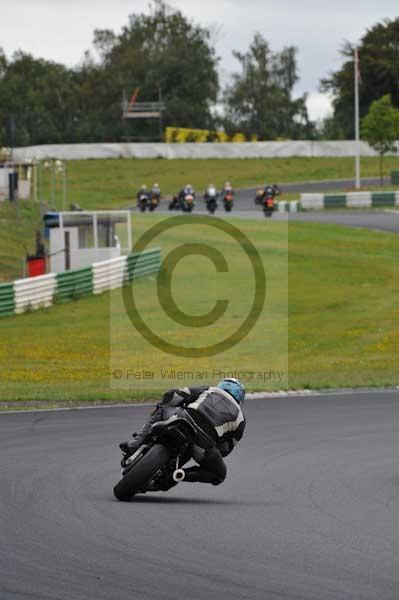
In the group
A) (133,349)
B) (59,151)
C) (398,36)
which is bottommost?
(133,349)

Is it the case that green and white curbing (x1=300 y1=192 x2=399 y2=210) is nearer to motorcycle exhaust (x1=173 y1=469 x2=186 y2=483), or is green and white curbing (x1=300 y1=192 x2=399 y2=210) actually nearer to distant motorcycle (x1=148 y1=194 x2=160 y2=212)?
distant motorcycle (x1=148 y1=194 x2=160 y2=212)

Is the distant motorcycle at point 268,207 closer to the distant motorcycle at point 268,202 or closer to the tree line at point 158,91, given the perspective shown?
the distant motorcycle at point 268,202

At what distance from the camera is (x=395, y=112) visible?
67562mm

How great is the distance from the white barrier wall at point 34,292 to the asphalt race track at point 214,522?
14.8 metres

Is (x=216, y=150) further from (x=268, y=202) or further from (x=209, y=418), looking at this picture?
(x=209, y=418)

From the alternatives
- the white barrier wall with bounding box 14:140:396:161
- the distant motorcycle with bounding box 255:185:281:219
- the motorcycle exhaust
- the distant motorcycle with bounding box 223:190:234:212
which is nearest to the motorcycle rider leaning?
the motorcycle exhaust

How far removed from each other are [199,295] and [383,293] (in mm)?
4835

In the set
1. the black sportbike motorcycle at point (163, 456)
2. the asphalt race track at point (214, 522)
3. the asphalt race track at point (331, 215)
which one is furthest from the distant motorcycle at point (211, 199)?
the black sportbike motorcycle at point (163, 456)

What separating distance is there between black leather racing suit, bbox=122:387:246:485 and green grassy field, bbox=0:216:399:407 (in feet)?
26.8

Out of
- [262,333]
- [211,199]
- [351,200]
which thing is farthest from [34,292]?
[351,200]

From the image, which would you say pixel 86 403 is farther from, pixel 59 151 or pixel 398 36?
pixel 398 36

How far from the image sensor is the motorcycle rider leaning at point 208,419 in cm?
991

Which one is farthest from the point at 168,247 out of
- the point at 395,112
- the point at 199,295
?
the point at 395,112

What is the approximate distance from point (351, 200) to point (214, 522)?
47560 millimetres
